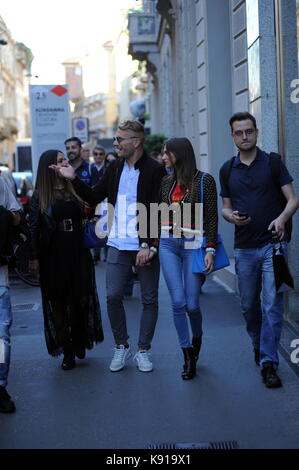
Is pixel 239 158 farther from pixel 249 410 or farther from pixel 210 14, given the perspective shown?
pixel 210 14

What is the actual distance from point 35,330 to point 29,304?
1888 mm

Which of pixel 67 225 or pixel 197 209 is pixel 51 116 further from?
pixel 197 209

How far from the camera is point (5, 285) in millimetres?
5414

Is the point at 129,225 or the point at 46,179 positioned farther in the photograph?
the point at 46,179

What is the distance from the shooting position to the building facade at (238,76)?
720cm

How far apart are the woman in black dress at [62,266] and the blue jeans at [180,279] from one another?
0.83 m

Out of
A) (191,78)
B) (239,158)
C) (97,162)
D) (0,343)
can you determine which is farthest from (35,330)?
(191,78)

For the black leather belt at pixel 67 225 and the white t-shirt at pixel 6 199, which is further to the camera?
the black leather belt at pixel 67 225

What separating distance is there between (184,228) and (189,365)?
107 centimetres

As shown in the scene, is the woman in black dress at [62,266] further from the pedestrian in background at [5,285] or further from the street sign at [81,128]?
the street sign at [81,128]

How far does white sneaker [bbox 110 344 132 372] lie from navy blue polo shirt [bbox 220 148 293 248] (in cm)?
139
